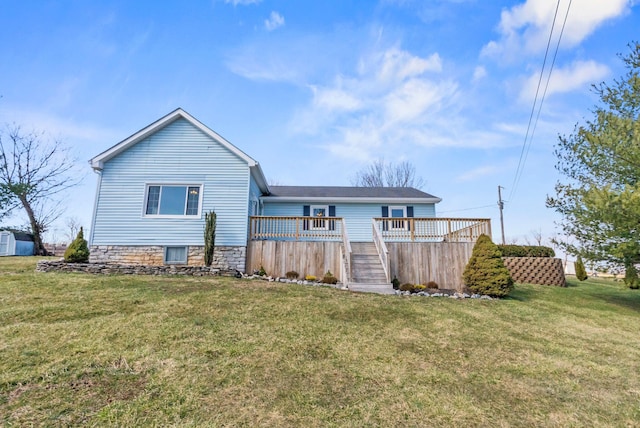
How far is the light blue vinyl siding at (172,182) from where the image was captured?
11.6 metres

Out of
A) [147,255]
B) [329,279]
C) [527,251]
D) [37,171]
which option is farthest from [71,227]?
[527,251]

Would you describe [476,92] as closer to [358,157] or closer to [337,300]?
[337,300]

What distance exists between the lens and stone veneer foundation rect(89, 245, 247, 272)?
11.5 metres

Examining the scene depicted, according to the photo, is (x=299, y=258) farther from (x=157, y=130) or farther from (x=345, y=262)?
(x=157, y=130)

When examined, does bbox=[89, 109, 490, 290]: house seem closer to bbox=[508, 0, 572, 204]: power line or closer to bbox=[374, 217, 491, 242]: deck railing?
bbox=[374, 217, 491, 242]: deck railing

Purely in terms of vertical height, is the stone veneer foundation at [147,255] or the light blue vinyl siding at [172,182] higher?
the light blue vinyl siding at [172,182]

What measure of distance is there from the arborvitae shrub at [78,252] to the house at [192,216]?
2.15 ft

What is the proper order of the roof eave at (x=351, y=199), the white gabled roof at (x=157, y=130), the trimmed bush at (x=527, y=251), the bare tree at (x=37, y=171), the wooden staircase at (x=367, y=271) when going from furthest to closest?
the bare tree at (x=37, y=171) < the roof eave at (x=351, y=199) < the trimmed bush at (x=527, y=251) < the white gabled roof at (x=157, y=130) < the wooden staircase at (x=367, y=271)

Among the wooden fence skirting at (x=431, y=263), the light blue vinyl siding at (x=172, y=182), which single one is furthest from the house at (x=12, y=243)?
the wooden fence skirting at (x=431, y=263)

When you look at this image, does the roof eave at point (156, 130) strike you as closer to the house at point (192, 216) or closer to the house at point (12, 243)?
the house at point (192, 216)

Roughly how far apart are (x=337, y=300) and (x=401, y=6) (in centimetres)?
1069

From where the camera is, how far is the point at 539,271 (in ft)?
42.8

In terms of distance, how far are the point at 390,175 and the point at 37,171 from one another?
97.1 feet

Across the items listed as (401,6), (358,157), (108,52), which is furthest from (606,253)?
(358,157)
